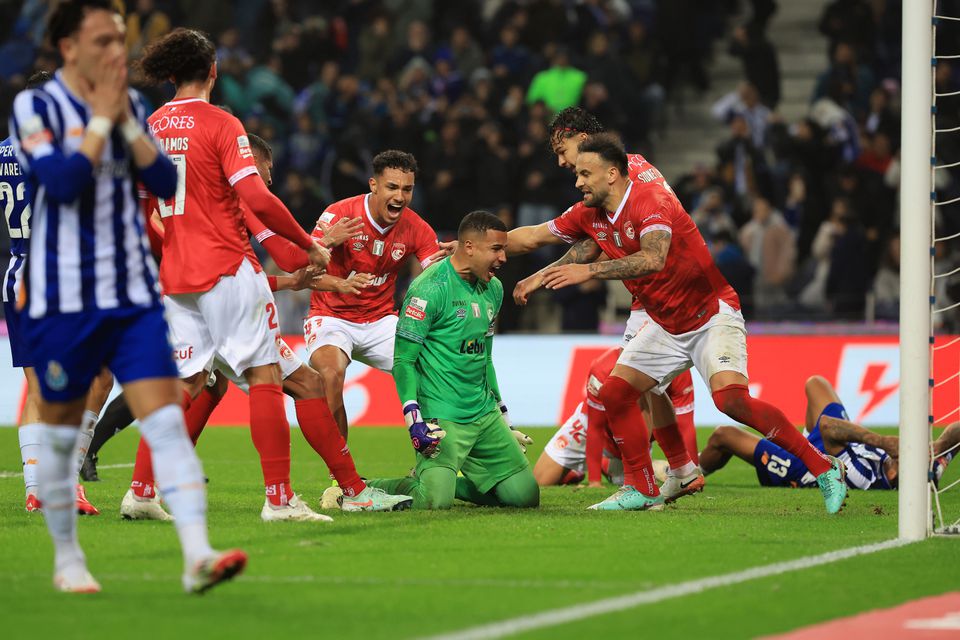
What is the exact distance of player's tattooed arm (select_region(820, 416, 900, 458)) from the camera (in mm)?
10609

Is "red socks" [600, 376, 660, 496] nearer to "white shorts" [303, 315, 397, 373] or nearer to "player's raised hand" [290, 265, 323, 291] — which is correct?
"player's raised hand" [290, 265, 323, 291]

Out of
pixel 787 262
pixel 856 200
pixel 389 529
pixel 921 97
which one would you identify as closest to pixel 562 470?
pixel 389 529

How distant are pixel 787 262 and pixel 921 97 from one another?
11716 mm

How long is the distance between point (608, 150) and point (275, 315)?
2.42 m

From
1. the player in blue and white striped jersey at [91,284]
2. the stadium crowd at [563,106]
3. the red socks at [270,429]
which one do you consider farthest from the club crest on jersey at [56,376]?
the stadium crowd at [563,106]

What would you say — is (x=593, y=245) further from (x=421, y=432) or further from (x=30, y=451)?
(x=30, y=451)

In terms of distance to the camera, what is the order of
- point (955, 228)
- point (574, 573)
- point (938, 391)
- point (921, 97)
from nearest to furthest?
point (574, 573) → point (921, 97) → point (938, 391) → point (955, 228)

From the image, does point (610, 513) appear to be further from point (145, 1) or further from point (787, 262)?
point (145, 1)

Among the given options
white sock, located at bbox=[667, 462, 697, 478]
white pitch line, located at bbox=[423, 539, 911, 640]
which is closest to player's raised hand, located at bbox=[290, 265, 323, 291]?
white sock, located at bbox=[667, 462, 697, 478]

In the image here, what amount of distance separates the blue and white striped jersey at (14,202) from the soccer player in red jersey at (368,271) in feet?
7.97

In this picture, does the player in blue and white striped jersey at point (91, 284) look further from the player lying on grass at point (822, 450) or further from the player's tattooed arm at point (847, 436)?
the player's tattooed arm at point (847, 436)

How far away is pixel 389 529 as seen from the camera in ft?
26.2

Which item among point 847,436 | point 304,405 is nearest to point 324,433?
point 304,405

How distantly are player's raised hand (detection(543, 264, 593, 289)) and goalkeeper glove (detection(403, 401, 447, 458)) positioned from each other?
42.9 inches
